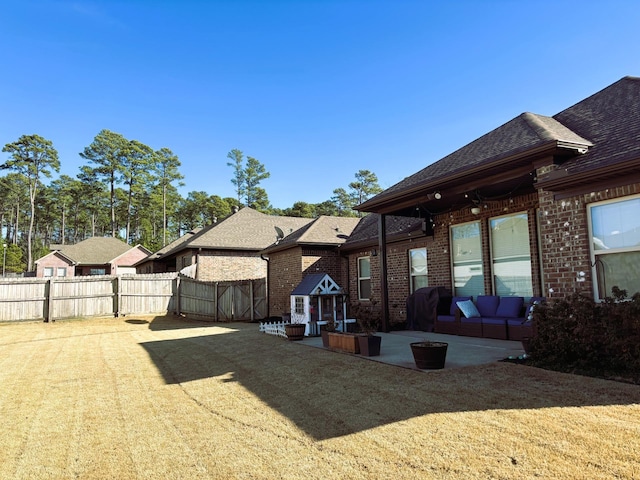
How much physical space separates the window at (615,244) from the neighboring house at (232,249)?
15.2 m

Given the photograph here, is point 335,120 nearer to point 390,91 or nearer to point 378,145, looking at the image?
point 378,145

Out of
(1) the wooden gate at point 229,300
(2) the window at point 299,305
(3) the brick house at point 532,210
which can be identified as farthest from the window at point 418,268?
(1) the wooden gate at point 229,300

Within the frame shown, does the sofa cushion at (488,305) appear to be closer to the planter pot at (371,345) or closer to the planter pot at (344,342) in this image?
the planter pot at (371,345)

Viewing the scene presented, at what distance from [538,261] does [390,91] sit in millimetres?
9021

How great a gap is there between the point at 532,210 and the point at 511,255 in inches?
48.0

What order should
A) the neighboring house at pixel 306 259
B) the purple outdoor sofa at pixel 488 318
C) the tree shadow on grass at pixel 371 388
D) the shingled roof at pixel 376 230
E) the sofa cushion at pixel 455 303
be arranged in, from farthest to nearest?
the neighboring house at pixel 306 259, the shingled roof at pixel 376 230, the sofa cushion at pixel 455 303, the purple outdoor sofa at pixel 488 318, the tree shadow on grass at pixel 371 388

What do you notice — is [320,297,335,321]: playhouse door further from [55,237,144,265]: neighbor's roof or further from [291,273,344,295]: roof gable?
[55,237,144,265]: neighbor's roof

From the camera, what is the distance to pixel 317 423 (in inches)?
162

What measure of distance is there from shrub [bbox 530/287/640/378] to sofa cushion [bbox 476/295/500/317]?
3.19 m

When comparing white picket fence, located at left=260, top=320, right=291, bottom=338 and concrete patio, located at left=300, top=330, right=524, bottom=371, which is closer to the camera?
concrete patio, located at left=300, top=330, right=524, bottom=371

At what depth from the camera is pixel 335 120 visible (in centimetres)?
1967

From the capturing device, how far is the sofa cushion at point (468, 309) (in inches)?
383

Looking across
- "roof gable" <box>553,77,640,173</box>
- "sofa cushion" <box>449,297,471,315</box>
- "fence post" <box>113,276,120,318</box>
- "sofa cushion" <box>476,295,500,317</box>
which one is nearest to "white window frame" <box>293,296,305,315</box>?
"sofa cushion" <box>449,297,471,315</box>

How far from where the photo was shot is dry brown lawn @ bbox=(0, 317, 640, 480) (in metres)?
3.09
